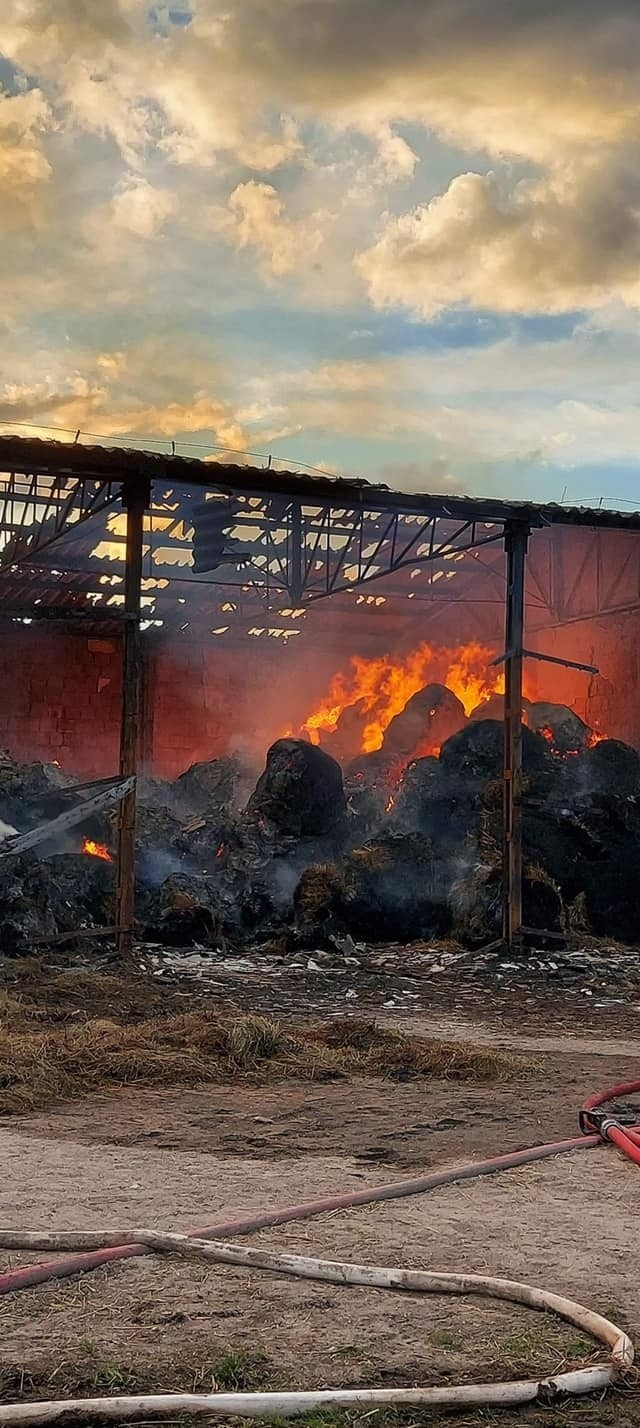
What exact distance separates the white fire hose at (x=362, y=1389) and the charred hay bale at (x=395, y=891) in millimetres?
11161

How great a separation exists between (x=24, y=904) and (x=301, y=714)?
1380 cm

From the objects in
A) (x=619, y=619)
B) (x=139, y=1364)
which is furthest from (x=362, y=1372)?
(x=619, y=619)

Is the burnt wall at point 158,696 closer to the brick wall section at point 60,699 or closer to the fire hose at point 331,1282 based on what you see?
the brick wall section at point 60,699

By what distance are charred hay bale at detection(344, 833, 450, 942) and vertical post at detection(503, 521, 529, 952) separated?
111 cm

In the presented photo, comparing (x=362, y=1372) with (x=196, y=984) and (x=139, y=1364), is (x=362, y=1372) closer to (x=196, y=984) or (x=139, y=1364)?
(x=139, y=1364)

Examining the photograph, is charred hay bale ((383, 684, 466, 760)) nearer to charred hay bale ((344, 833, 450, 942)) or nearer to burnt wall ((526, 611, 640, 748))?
burnt wall ((526, 611, 640, 748))

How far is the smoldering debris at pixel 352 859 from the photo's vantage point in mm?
15086

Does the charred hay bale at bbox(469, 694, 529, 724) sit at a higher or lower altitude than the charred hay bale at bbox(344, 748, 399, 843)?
higher

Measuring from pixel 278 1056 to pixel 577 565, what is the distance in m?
15.2

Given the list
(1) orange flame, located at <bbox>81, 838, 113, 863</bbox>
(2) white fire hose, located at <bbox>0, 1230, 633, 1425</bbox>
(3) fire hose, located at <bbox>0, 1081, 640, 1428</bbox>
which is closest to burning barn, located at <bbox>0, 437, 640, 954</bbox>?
(1) orange flame, located at <bbox>81, 838, 113, 863</bbox>

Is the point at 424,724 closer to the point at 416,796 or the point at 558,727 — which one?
the point at 558,727

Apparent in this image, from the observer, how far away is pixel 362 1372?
3617 millimetres

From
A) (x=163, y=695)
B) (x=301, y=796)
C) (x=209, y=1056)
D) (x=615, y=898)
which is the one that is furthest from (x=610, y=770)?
(x=163, y=695)

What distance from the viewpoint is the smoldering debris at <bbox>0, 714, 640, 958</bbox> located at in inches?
594
